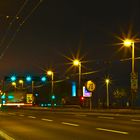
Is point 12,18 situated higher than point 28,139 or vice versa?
point 12,18

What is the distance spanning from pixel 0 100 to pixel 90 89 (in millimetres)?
38079

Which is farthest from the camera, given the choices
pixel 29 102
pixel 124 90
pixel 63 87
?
pixel 63 87

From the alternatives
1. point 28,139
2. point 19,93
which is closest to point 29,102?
point 19,93

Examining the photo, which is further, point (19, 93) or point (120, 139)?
point (19, 93)

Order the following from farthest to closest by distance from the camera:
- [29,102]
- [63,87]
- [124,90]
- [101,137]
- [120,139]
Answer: [63,87] < [124,90] < [29,102] < [101,137] < [120,139]

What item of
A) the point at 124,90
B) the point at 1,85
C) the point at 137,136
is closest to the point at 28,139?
the point at 137,136

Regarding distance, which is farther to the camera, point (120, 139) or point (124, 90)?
point (124, 90)

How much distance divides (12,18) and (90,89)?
26.2 meters

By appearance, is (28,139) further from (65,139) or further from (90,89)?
(90,89)

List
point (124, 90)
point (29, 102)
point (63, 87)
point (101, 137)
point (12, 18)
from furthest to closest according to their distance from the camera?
point (63, 87), point (124, 90), point (29, 102), point (12, 18), point (101, 137)

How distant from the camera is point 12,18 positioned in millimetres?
28641

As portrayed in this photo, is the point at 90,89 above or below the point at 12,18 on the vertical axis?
below

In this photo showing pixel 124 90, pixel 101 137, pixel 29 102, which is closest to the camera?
pixel 101 137

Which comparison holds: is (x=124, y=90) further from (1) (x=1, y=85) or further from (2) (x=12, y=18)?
(2) (x=12, y=18)
